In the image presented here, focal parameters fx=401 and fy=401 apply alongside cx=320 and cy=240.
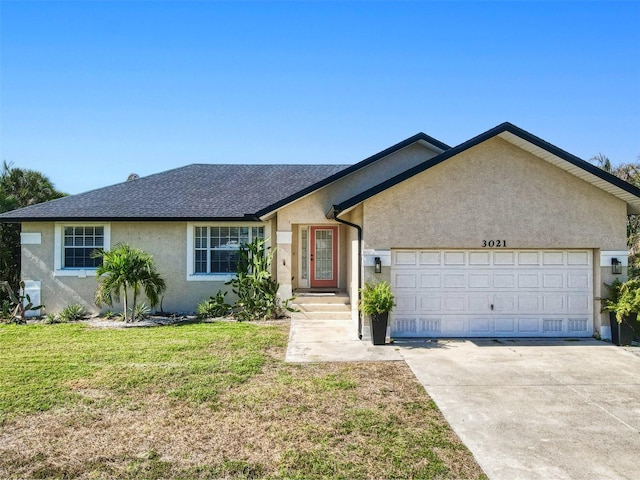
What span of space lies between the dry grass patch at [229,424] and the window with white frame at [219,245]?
5935mm

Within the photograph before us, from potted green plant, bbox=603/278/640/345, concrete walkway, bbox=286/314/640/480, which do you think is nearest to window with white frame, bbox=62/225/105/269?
concrete walkway, bbox=286/314/640/480

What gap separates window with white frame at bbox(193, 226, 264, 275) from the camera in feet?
46.4

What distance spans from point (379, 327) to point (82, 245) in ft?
35.5

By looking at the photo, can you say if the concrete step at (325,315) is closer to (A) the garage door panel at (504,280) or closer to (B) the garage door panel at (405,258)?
(B) the garage door panel at (405,258)

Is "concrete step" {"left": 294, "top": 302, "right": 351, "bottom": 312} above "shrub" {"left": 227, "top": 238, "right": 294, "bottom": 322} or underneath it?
underneath

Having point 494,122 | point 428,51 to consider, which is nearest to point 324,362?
point 494,122

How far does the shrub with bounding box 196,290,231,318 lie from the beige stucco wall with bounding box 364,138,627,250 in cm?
591

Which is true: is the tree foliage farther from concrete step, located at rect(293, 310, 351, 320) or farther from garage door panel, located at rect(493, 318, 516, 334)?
garage door panel, located at rect(493, 318, 516, 334)

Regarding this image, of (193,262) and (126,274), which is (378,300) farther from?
(126,274)

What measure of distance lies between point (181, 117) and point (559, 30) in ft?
42.4

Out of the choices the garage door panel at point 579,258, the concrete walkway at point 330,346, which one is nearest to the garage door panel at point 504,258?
the garage door panel at point 579,258

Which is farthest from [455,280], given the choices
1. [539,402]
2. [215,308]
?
[215,308]

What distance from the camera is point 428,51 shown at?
493 inches

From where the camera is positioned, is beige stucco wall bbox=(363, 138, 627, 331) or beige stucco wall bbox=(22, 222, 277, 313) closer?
beige stucco wall bbox=(363, 138, 627, 331)
